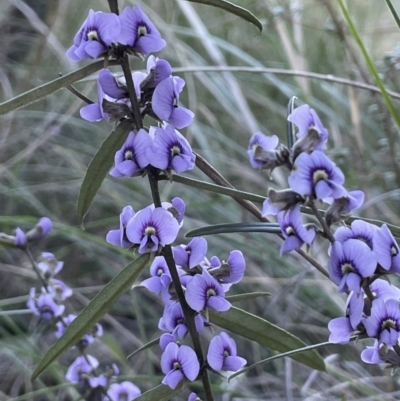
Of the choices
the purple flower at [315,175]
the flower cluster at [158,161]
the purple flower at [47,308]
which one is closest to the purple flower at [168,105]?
the flower cluster at [158,161]

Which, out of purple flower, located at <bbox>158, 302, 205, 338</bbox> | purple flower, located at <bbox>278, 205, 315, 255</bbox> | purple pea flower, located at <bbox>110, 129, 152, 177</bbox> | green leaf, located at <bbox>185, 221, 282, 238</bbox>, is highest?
purple pea flower, located at <bbox>110, 129, 152, 177</bbox>

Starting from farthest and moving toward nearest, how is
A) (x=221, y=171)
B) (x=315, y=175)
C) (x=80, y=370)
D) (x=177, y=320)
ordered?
Result: (x=221, y=171) < (x=80, y=370) < (x=177, y=320) < (x=315, y=175)

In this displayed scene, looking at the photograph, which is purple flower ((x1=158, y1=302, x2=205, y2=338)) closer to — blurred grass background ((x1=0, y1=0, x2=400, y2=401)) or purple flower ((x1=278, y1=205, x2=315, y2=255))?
purple flower ((x1=278, y1=205, x2=315, y2=255))

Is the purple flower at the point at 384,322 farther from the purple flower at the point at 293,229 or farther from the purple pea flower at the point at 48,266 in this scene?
the purple pea flower at the point at 48,266

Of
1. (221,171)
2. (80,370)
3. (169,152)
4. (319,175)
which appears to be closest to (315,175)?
(319,175)

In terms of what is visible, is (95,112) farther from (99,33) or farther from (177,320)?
(177,320)

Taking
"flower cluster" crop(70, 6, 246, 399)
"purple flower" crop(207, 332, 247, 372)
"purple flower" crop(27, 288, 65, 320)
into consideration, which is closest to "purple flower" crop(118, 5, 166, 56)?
"flower cluster" crop(70, 6, 246, 399)
